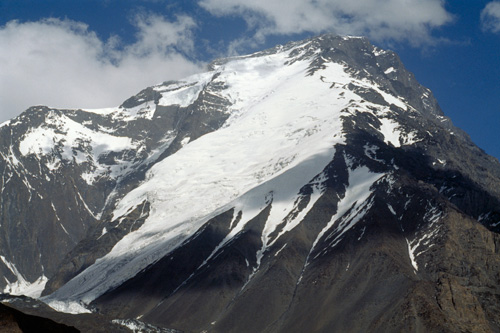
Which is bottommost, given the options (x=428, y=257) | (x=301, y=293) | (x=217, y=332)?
(x=217, y=332)

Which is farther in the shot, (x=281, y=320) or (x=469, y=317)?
(x=281, y=320)

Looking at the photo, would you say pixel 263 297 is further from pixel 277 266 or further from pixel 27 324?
pixel 27 324

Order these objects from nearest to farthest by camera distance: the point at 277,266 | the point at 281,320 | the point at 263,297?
the point at 281,320
the point at 263,297
the point at 277,266

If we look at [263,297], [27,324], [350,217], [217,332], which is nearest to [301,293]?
[263,297]

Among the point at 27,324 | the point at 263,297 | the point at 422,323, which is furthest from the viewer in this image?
the point at 263,297

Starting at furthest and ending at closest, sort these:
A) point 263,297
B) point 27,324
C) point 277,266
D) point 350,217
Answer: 1. point 350,217
2. point 277,266
3. point 263,297
4. point 27,324

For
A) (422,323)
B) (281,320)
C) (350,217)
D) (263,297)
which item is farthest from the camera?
(350,217)

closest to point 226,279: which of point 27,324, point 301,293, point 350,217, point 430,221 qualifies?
point 301,293

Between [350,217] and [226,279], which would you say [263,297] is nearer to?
[226,279]

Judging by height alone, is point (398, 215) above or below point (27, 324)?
above

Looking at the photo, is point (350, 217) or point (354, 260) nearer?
point (354, 260)
